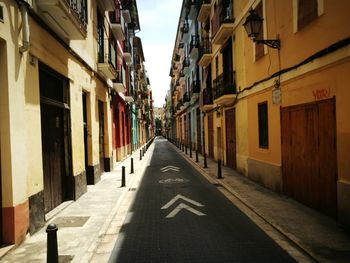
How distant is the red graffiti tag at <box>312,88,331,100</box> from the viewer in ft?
24.4

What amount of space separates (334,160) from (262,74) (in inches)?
212

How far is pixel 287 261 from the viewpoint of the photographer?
5.23 metres

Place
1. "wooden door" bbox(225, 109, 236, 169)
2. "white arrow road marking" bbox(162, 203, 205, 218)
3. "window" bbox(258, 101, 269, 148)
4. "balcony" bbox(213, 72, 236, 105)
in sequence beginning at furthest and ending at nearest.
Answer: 1. "wooden door" bbox(225, 109, 236, 169)
2. "balcony" bbox(213, 72, 236, 105)
3. "window" bbox(258, 101, 269, 148)
4. "white arrow road marking" bbox(162, 203, 205, 218)

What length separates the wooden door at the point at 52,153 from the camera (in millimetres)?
8289

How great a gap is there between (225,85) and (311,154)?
894 centimetres

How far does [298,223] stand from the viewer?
23.5 feet

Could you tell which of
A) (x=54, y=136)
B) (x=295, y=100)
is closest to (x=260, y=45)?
(x=295, y=100)

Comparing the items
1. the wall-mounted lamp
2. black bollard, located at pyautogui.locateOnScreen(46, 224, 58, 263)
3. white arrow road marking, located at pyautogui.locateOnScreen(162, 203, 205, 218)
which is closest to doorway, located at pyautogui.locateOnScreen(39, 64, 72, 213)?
white arrow road marking, located at pyautogui.locateOnScreen(162, 203, 205, 218)

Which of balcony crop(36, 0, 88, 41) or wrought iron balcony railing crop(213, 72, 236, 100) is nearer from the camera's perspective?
balcony crop(36, 0, 88, 41)

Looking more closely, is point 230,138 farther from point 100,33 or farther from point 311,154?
point 311,154

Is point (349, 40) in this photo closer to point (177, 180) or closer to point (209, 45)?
point (177, 180)

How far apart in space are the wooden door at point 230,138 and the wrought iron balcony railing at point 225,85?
1.06m

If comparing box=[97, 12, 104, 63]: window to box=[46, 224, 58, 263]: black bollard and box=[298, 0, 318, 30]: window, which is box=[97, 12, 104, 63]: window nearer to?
box=[298, 0, 318, 30]: window

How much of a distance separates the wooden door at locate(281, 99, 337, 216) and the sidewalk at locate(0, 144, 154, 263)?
15.1 ft
